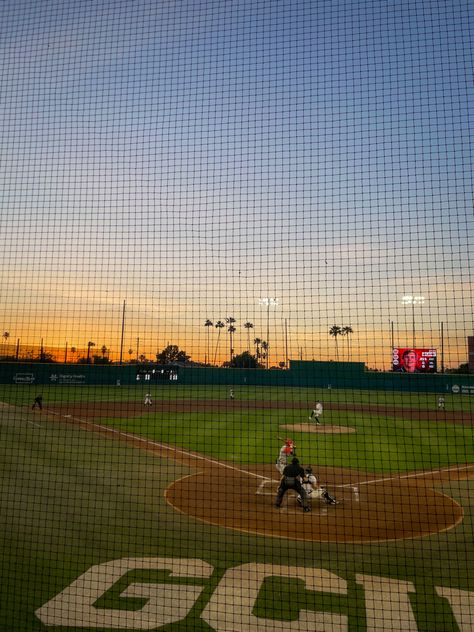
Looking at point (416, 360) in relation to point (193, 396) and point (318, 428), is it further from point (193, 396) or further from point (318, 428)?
point (318, 428)

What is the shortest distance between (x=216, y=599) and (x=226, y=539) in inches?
86.7

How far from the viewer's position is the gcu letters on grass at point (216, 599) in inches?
222

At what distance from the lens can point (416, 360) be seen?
37719mm

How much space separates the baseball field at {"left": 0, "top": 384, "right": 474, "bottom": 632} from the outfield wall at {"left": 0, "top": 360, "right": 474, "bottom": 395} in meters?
22.5

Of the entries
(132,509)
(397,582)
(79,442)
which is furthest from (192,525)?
(79,442)

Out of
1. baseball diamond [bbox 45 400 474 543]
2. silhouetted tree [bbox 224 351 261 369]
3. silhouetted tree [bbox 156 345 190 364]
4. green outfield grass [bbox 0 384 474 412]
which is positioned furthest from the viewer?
silhouetted tree [bbox 224 351 261 369]

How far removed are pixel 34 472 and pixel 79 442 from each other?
469cm

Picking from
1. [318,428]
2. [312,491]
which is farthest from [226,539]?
[318,428]

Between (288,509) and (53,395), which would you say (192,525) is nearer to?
(288,509)

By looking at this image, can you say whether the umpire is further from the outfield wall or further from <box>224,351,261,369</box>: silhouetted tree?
<box>224,351,261,369</box>: silhouetted tree

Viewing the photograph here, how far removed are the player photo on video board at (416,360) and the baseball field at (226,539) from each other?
2195 cm

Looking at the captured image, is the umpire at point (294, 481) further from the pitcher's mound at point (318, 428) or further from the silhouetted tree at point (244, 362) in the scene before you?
the silhouetted tree at point (244, 362)

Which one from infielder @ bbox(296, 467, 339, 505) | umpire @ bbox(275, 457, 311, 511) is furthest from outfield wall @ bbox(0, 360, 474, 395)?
umpire @ bbox(275, 457, 311, 511)

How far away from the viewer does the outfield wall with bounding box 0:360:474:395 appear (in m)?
38.2
